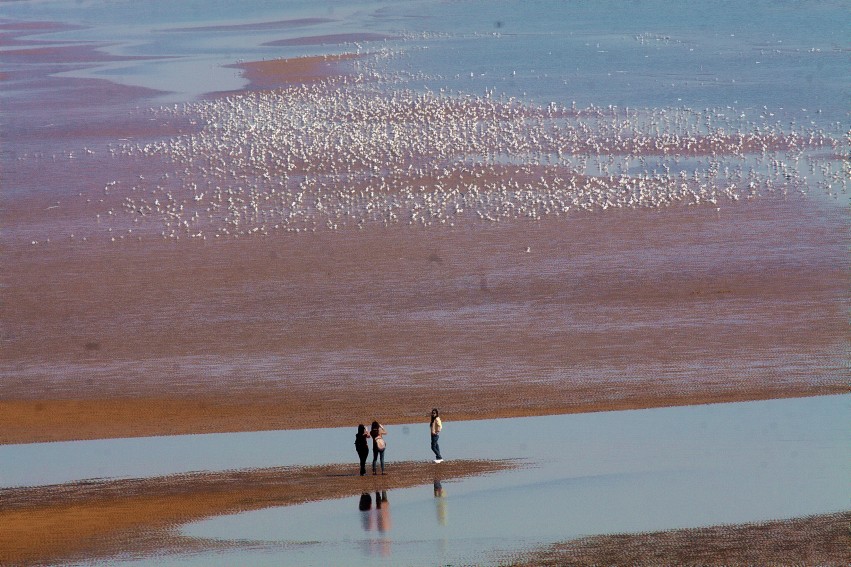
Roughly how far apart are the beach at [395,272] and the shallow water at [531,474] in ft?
1.40

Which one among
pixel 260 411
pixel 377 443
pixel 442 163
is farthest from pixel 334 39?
pixel 377 443

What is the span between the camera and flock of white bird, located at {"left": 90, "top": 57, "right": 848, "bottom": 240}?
3173 centimetres

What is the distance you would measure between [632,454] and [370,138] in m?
21.5

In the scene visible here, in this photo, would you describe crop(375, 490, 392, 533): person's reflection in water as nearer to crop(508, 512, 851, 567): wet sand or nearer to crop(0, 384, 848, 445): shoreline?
crop(508, 512, 851, 567): wet sand

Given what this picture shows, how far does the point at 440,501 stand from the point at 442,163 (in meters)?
20.1

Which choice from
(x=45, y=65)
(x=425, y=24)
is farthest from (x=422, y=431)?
(x=425, y=24)

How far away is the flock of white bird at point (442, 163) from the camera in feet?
104

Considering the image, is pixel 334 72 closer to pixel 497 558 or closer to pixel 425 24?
pixel 425 24

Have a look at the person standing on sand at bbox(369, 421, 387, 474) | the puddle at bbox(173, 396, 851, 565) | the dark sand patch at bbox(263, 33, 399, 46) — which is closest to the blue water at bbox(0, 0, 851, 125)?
the dark sand patch at bbox(263, 33, 399, 46)

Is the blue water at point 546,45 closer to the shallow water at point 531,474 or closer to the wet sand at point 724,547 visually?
the shallow water at point 531,474

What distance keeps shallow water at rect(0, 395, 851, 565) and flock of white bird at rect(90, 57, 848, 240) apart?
1172 cm

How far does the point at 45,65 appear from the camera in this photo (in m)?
56.0

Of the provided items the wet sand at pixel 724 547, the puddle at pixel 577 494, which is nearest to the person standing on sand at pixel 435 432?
the puddle at pixel 577 494

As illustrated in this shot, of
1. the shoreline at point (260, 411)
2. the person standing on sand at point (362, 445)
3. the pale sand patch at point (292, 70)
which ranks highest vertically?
the pale sand patch at point (292, 70)
